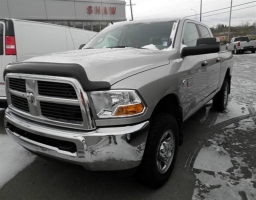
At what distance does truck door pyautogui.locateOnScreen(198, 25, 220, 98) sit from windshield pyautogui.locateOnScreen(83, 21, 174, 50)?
94cm

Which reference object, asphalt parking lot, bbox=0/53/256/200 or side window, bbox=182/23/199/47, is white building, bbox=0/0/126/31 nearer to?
asphalt parking lot, bbox=0/53/256/200

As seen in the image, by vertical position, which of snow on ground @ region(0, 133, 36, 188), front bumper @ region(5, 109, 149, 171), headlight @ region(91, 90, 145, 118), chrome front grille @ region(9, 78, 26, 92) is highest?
chrome front grille @ region(9, 78, 26, 92)

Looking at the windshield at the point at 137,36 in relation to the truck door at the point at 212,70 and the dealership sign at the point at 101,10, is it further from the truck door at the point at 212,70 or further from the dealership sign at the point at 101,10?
the dealership sign at the point at 101,10

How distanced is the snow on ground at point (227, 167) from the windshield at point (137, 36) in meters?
1.58

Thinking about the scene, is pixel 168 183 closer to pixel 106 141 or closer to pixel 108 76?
pixel 106 141

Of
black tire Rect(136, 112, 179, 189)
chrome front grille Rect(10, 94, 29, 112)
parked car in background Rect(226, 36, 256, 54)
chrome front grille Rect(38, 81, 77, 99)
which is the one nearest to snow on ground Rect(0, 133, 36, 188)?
chrome front grille Rect(10, 94, 29, 112)

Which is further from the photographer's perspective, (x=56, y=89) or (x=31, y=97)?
(x=31, y=97)

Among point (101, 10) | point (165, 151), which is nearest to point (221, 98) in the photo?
point (165, 151)

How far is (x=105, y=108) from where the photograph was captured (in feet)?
6.23

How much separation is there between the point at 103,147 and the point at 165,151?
0.86 meters

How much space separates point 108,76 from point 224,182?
5.62ft

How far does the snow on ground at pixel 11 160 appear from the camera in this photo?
2.79 m

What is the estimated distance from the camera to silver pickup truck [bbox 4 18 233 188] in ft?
6.09

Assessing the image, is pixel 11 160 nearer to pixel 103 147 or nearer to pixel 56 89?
pixel 56 89
